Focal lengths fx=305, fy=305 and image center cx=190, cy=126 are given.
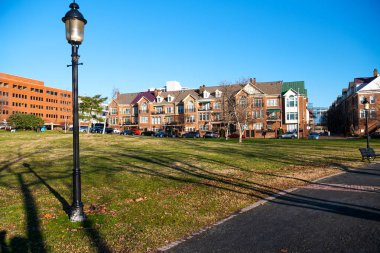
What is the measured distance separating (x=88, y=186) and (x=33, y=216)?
324 centimetres

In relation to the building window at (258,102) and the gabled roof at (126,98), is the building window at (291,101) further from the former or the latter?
the gabled roof at (126,98)

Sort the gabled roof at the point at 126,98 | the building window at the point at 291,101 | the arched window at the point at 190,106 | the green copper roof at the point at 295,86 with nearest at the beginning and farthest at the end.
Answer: the building window at the point at 291,101
the green copper roof at the point at 295,86
the arched window at the point at 190,106
the gabled roof at the point at 126,98

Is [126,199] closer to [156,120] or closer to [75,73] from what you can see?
[75,73]

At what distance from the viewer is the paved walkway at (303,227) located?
5281 mm

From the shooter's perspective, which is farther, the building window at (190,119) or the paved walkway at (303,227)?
the building window at (190,119)

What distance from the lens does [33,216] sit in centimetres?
690

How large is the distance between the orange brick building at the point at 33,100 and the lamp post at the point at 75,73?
→ 85710 mm

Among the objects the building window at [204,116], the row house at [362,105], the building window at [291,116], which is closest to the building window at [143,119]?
the building window at [204,116]

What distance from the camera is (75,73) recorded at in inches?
278

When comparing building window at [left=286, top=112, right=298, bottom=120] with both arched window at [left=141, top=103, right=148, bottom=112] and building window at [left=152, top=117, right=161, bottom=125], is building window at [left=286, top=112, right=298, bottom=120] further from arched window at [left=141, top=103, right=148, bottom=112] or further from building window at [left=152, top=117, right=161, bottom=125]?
arched window at [left=141, top=103, right=148, bottom=112]

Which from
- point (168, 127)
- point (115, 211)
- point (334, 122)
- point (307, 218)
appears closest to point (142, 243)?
point (115, 211)

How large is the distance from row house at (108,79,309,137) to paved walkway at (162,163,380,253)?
1802 inches

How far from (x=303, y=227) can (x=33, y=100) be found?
11415cm

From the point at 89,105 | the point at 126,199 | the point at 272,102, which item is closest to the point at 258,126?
the point at 272,102
